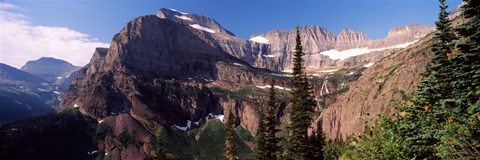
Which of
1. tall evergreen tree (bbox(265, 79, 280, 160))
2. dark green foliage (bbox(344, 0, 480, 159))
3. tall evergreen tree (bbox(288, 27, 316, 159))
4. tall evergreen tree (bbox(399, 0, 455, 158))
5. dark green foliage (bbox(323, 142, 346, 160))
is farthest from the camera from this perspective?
tall evergreen tree (bbox(265, 79, 280, 160))

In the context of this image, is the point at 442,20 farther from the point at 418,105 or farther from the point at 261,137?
the point at 261,137

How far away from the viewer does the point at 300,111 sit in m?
49.8

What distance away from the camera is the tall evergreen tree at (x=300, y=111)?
49.6 m

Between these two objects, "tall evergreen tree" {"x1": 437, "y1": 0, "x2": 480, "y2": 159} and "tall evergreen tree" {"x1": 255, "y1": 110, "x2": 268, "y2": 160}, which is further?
"tall evergreen tree" {"x1": 255, "y1": 110, "x2": 268, "y2": 160}

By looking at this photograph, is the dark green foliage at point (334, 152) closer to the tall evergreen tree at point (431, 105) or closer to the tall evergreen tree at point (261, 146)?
the tall evergreen tree at point (431, 105)

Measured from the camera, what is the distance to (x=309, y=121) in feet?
162

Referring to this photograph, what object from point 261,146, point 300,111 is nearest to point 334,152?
point 300,111

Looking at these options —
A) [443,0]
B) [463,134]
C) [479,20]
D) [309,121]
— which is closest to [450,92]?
[479,20]

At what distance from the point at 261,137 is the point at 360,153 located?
1619 inches

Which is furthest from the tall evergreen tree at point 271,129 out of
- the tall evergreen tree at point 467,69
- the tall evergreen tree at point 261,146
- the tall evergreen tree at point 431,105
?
the tall evergreen tree at point 467,69

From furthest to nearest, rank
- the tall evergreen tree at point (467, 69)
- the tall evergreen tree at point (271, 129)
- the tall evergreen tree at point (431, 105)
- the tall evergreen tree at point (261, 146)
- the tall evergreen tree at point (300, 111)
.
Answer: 1. the tall evergreen tree at point (261, 146)
2. the tall evergreen tree at point (271, 129)
3. the tall evergreen tree at point (300, 111)
4. the tall evergreen tree at point (467, 69)
5. the tall evergreen tree at point (431, 105)

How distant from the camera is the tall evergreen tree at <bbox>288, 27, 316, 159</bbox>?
1953 inches

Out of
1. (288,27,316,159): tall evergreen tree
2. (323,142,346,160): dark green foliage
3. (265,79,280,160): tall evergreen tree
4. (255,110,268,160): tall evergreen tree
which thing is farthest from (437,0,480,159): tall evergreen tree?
(255,110,268,160): tall evergreen tree

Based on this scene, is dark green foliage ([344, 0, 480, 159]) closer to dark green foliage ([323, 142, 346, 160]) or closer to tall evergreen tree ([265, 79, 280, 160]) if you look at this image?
dark green foliage ([323, 142, 346, 160])
